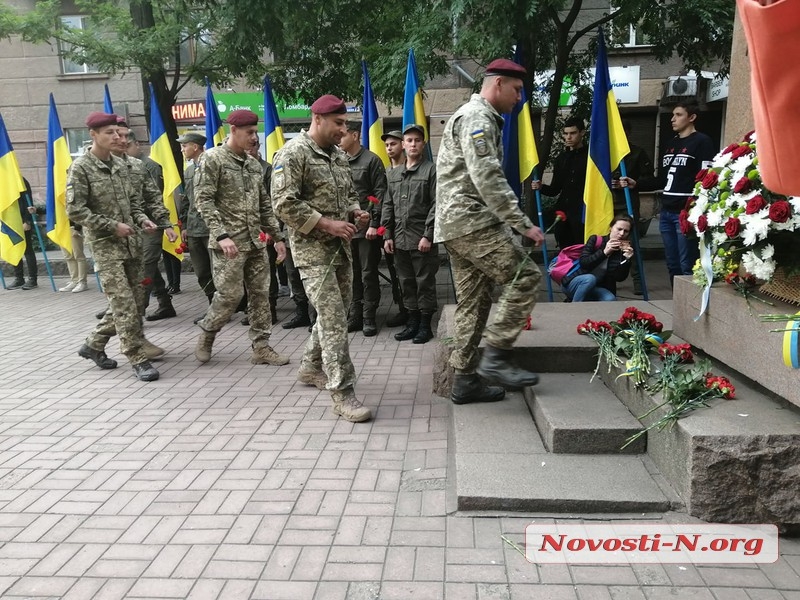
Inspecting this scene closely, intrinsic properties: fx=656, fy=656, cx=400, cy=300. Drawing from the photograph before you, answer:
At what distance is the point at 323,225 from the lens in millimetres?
4277

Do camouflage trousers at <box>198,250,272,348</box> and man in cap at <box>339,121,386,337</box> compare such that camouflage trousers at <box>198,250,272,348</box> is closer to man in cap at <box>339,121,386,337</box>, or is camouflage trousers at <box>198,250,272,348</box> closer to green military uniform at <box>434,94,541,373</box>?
man in cap at <box>339,121,386,337</box>

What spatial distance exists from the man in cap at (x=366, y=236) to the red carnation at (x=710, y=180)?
330 centimetres

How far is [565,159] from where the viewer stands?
7.81 m

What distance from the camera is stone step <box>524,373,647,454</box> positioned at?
354cm

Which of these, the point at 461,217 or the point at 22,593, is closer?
the point at 22,593

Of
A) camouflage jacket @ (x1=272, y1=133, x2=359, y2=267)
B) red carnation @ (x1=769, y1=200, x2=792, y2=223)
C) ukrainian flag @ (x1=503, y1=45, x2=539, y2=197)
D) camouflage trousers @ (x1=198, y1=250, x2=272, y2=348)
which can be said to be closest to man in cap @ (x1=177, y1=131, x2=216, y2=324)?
camouflage trousers @ (x1=198, y1=250, x2=272, y2=348)

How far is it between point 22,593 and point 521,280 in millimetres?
2869

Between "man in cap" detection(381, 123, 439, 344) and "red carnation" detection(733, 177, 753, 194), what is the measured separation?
297 centimetres

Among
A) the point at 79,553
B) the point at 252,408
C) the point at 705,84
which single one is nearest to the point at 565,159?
the point at 252,408

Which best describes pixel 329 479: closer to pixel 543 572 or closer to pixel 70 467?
pixel 543 572

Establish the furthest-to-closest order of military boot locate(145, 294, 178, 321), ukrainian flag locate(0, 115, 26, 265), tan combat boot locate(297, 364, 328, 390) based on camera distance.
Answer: ukrainian flag locate(0, 115, 26, 265) → military boot locate(145, 294, 178, 321) → tan combat boot locate(297, 364, 328, 390)

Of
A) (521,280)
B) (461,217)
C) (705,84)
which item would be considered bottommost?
(521,280)

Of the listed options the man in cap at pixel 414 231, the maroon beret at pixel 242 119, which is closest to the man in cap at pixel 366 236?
the man in cap at pixel 414 231

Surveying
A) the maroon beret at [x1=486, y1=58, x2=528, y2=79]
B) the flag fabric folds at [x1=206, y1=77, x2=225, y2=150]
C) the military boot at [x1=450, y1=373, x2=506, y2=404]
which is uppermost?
the flag fabric folds at [x1=206, y1=77, x2=225, y2=150]
